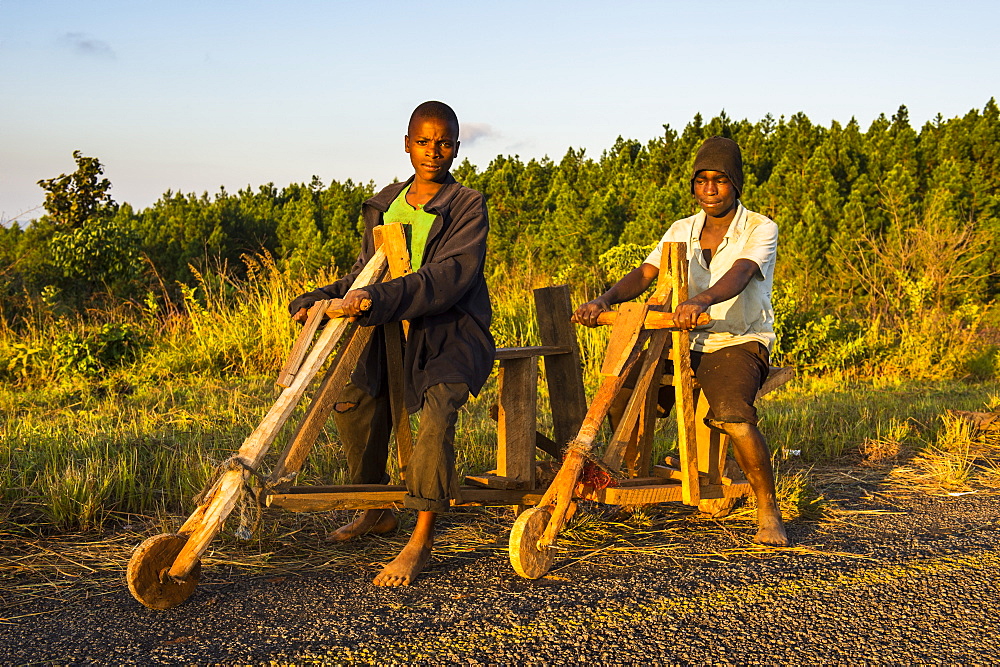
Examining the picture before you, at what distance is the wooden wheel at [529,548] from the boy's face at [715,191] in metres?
1.76

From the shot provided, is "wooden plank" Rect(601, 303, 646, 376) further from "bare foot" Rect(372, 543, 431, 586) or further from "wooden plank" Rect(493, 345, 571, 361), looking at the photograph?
"bare foot" Rect(372, 543, 431, 586)

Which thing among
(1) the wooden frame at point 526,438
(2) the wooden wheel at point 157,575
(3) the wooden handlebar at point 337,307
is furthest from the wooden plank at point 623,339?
(2) the wooden wheel at point 157,575

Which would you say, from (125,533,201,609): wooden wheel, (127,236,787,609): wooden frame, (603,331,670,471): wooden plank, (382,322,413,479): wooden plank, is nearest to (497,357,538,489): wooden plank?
(127,236,787,609): wooden frame

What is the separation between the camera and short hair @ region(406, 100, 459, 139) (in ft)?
11.6

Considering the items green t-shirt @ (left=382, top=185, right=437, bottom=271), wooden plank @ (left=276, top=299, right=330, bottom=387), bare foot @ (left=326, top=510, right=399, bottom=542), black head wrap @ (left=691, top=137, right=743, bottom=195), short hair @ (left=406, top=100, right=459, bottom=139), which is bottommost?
bare foot @ (left=326, top=510, right=399, bottom=542)

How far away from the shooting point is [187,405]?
6.39m

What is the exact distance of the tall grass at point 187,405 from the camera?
432 cm

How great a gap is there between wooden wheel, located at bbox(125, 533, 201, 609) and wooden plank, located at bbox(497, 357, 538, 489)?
4.91 ft

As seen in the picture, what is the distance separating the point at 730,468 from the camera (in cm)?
437

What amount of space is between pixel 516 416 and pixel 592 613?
129cm

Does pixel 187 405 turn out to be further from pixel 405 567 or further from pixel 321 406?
pixel 405 567

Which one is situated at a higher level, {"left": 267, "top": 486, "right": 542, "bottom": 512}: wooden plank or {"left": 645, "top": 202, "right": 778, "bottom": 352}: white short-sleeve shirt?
{"left": 645, "top": 202, "right": 778, "bottom": 352}: white short-sleeve shirt

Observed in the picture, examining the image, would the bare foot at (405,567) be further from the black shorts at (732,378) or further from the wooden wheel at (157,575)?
the black shorts at (732,378)

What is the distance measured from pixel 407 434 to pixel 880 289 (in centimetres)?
1106
